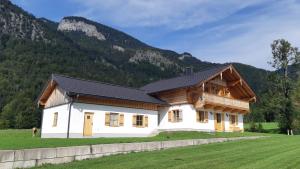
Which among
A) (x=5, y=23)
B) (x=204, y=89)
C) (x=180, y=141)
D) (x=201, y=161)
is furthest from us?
(x=5, y=23)

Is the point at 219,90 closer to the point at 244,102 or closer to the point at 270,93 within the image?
the point at 244,102

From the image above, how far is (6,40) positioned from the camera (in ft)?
452

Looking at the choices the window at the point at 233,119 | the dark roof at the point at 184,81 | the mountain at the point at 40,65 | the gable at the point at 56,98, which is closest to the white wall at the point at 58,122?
the gable at the point at 56,98

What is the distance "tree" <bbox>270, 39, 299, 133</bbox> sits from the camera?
50031 millimetres

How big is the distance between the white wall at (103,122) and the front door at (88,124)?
1.01ft

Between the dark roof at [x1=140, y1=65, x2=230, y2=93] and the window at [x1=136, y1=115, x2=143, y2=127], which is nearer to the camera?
the window at [x1=136, y1=115, x2=143, y2=127]

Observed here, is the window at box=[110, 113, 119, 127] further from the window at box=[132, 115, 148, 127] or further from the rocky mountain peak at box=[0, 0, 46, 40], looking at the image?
the rocky mountain peak at box=[0, 0, 46, 40]

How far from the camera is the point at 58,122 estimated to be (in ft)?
104

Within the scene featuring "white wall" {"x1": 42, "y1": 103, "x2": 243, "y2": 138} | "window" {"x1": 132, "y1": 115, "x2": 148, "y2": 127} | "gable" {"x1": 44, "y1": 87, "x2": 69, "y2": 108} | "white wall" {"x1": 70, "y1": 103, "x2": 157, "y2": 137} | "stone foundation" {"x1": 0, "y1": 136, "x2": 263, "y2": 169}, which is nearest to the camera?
"stone foundation" {"x1": 0, "y1": 136, "x2": 263, "y2": 169}

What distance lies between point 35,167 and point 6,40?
13554cm

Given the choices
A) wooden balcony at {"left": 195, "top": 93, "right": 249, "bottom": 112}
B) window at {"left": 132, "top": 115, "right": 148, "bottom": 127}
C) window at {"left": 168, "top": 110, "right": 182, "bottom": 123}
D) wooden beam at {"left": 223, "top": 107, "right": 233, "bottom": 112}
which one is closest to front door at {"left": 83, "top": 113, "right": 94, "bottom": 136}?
window at {"left": 132, "top": 115, "right": 148, "bottom": 127}

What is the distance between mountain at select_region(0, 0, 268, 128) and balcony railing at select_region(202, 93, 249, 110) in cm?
4805

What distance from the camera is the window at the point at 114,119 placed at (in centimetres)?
3170

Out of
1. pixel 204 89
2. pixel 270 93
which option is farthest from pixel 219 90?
pixel 270 93
